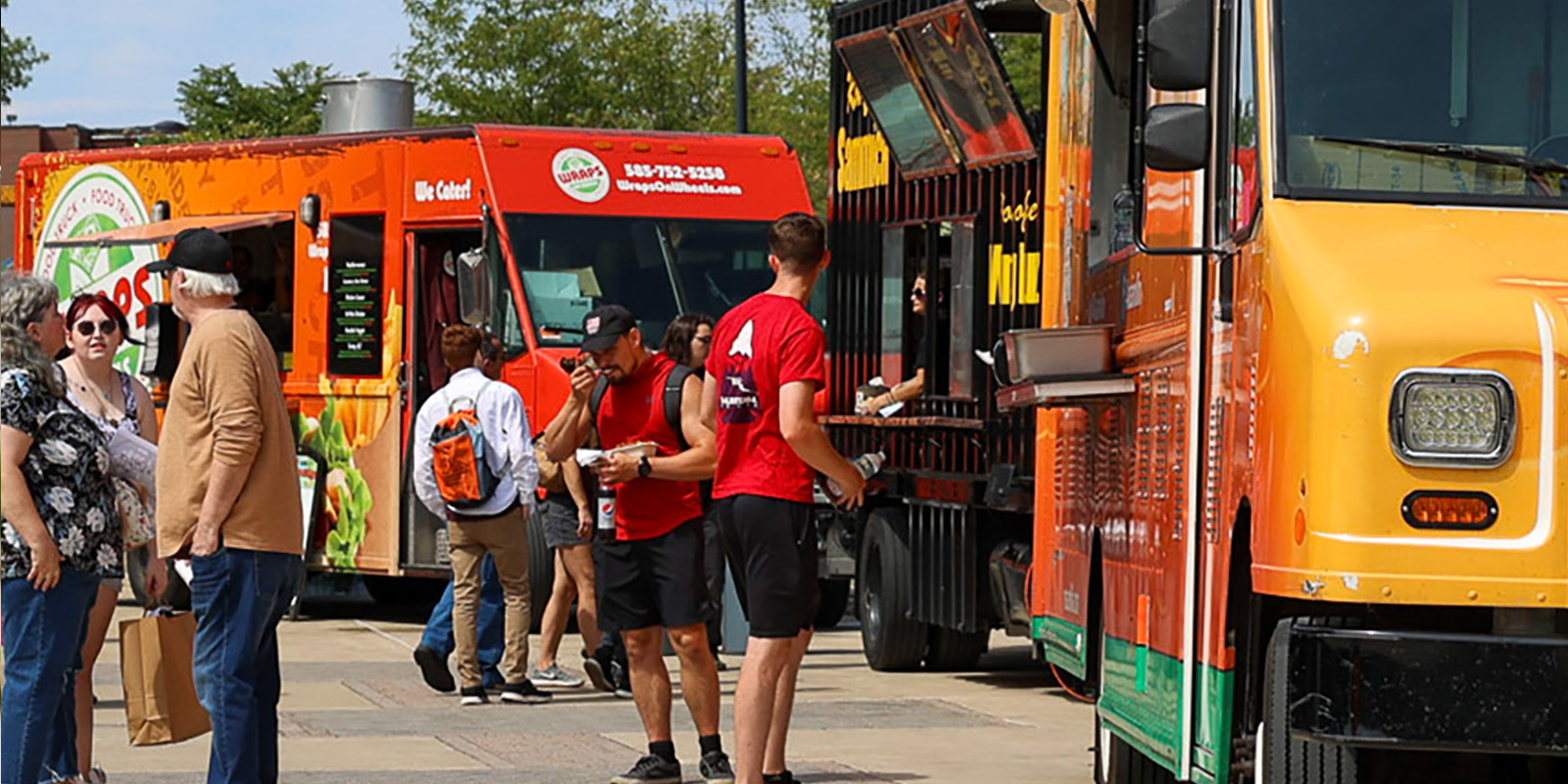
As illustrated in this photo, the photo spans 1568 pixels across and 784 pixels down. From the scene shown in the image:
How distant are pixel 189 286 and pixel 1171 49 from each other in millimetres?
3268

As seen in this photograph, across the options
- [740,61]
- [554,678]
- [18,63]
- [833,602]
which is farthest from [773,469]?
[18,63]

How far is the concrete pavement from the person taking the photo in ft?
36.7

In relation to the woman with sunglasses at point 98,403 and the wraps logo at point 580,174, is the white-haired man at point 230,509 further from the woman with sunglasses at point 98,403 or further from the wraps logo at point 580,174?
the wraps logo at point 580,174

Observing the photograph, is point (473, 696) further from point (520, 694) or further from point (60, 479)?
point (60, 479)

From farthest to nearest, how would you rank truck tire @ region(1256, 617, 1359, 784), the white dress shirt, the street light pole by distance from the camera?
the street light pole → the white dress shirt → truck tire @ region(1256, 617, 1359, 784)

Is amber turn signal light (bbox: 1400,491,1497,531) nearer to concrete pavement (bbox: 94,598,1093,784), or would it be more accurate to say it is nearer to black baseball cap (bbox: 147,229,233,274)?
black baseball cap (bbox: 147,229,233,274)

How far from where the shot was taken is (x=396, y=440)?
1834 cm

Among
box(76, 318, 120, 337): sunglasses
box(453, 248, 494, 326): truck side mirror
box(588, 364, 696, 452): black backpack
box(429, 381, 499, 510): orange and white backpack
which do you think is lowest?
box(429, 381, 499, 510): orange and white backpack

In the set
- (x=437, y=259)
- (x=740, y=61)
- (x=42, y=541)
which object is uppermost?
(x=740, y=61)

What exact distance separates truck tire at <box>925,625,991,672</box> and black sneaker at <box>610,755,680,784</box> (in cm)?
557

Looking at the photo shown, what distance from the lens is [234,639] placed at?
28.3 ft

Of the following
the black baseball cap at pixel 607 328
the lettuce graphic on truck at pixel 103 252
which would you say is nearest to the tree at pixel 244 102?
the lettuce graphic on truck at pixel 103 252

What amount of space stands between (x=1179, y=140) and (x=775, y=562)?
2.81m

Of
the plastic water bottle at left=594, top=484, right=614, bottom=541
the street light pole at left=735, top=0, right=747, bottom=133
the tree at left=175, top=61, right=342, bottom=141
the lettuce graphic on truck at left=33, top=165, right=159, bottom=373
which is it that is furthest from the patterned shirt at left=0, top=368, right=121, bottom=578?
the tree at left=175, top=61, right=342, bottom=141
